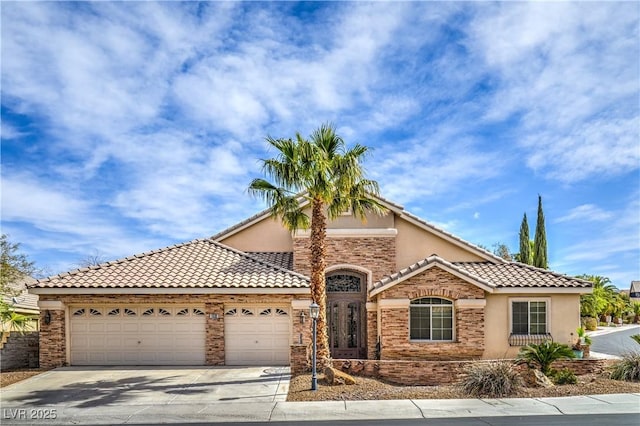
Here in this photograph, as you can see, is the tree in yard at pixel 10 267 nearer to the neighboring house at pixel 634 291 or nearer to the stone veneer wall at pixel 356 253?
the stone veneer wall at pixel 356 253

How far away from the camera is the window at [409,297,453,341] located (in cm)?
1766

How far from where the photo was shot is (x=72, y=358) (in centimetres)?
1712

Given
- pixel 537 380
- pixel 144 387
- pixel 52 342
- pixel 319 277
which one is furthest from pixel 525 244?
pixel 52 342

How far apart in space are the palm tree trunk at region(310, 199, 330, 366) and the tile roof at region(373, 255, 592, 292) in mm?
3325

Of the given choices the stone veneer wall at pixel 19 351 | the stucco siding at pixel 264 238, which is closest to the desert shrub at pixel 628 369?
the stucco siding at pixel 264 238

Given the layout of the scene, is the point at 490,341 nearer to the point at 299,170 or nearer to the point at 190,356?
the point at 299,170

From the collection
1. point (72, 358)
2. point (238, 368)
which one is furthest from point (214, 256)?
point (72, 358)

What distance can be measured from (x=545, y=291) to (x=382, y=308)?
612cm

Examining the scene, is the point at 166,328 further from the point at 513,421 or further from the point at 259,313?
the point at 513,421

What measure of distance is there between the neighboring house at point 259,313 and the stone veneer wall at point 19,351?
3.26ft

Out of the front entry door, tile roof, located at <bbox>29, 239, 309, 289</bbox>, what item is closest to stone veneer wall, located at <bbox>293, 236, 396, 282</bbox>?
the front entry door

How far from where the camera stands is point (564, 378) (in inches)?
545

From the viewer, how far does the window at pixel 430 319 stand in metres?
17.7

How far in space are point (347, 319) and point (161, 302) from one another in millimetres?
7251
